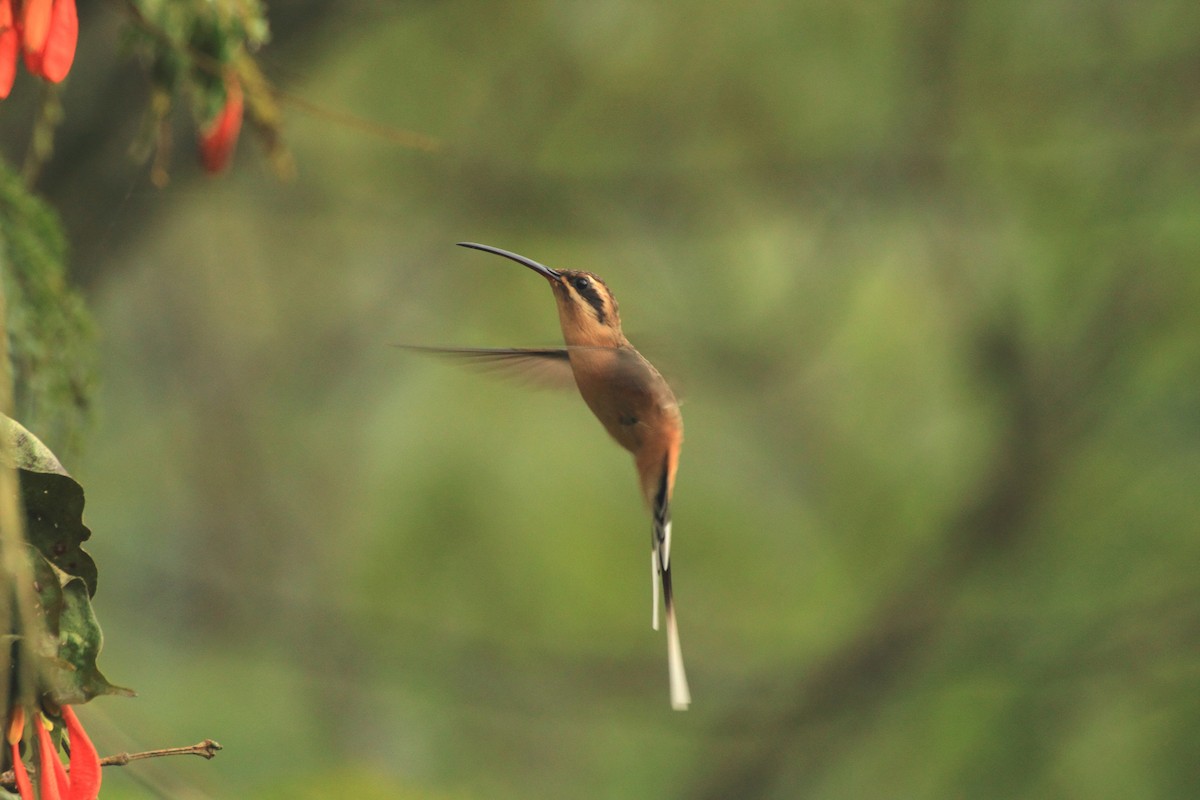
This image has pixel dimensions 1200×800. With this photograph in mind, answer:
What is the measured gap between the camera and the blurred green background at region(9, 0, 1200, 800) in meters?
4.39

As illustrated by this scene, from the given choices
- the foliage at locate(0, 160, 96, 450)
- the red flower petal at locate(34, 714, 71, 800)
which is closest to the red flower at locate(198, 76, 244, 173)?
the foliage at locate(0, 160, 96, 450)

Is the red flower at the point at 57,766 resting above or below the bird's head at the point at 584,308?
below

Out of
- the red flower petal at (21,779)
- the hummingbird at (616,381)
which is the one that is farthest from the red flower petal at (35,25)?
the hummingbird at (616,381)

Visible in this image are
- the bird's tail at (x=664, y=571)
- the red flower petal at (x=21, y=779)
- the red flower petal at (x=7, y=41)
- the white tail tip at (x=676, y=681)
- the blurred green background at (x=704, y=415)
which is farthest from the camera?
the blurred green background at (x=704, y=415)

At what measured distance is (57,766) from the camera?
3.05ft

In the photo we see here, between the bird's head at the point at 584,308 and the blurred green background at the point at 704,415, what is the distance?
43.9 inches

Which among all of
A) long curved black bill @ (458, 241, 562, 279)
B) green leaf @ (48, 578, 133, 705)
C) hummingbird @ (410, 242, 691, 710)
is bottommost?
green leaf @ (48, 578, 133, 705)

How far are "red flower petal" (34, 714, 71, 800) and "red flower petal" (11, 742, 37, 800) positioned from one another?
2 centimetres

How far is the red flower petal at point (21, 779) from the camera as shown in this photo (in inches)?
34.1

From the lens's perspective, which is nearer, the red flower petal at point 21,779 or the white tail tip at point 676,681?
the red flower petal at point 21,779

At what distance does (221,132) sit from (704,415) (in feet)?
17.1

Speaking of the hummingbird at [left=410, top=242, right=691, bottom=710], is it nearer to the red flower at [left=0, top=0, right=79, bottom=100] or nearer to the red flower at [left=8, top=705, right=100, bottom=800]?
the red flower at [left=0, top=0, right=79, bottom=100]

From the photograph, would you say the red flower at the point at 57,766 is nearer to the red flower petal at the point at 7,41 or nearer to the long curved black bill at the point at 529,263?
the red flower petal at the point at 7,41

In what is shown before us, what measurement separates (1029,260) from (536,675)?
2506 millimetres
